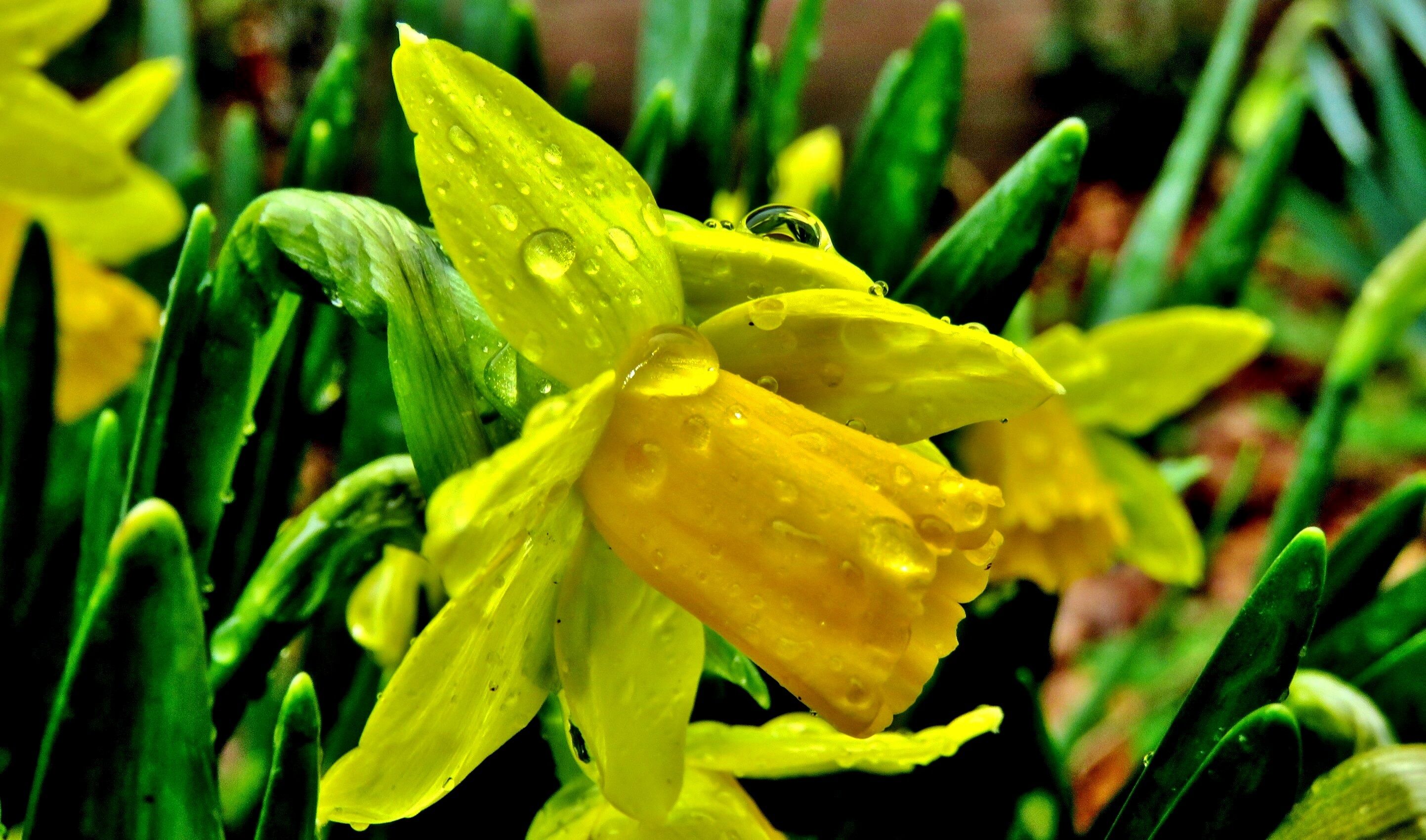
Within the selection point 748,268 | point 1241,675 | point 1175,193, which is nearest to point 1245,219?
point 1175,193

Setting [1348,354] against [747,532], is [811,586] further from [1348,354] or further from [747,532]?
[1348,354]

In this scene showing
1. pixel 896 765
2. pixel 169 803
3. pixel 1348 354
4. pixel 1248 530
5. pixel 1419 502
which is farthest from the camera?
pixel 1248 530

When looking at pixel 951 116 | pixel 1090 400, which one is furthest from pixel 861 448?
pixel 1090 400

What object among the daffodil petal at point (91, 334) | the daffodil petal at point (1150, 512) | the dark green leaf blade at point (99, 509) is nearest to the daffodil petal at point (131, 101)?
the daffodil petal at point (91, 334)

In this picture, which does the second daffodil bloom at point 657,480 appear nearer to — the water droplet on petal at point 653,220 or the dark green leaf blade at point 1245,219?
the water droplet on petal at point 653,220

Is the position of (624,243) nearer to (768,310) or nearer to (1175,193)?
(768,310)

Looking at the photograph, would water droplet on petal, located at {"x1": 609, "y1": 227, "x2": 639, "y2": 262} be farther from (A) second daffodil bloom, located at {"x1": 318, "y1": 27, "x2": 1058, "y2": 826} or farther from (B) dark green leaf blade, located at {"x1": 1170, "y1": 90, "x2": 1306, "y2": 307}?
(B) dark green leaf blade, located at {"x1": 1170, "y1": 90, "x2": 1306, "y2": 307}
